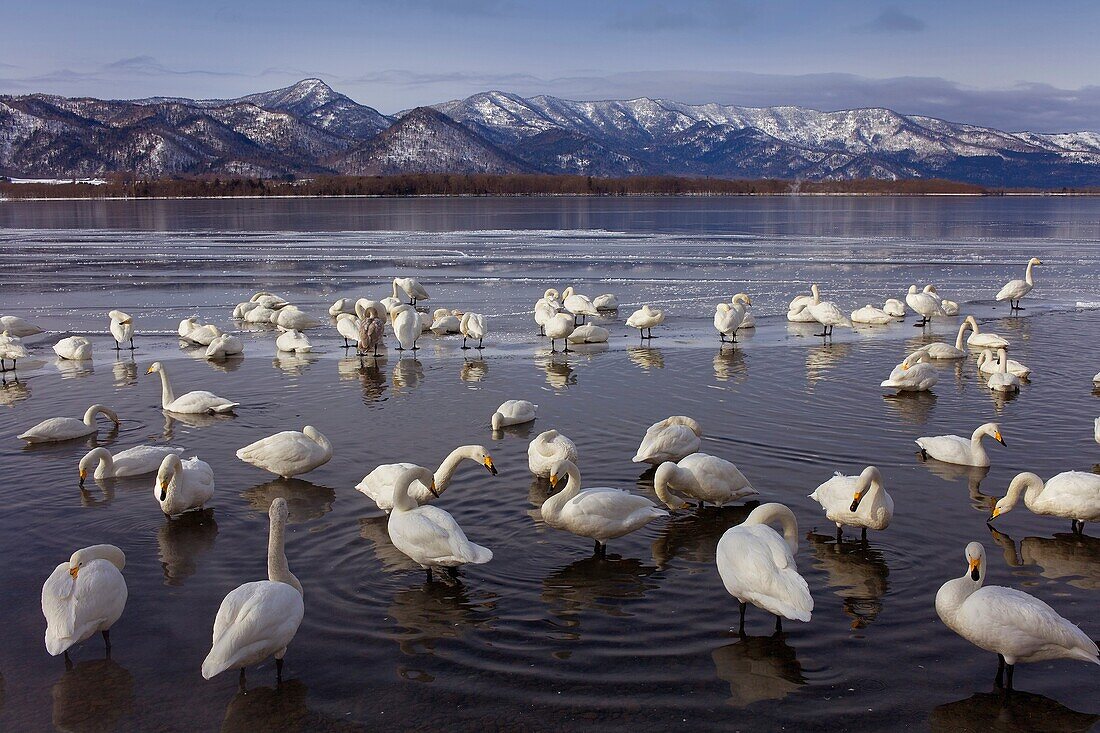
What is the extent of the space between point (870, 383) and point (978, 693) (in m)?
10.0

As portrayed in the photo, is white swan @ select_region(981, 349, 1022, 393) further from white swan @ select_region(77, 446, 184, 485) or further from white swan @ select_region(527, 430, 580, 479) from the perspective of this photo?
white swan @ select_region(77, 446, 184, 485)

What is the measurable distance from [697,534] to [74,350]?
14352 millimetres

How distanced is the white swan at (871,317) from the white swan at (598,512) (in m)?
16.0

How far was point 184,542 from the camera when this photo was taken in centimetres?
916

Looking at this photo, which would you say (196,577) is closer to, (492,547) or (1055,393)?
(492,547)

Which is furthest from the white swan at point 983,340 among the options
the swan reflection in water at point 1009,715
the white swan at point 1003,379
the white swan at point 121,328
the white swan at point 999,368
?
the white swan at point 121,328

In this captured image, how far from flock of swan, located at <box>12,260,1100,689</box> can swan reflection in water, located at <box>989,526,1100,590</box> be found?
0.85 ft

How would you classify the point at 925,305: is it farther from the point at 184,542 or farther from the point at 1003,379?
the point at 184,542

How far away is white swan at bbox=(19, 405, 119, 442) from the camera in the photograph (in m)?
12.4

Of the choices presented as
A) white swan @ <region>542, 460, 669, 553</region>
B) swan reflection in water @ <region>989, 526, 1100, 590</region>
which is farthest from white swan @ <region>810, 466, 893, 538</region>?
white swan @ <region>542, 460, 669, 553</region>

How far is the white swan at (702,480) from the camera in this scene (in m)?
9.55

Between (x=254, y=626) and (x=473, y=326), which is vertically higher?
(x=473, y=326)

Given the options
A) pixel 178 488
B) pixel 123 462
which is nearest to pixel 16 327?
pixel 123 462

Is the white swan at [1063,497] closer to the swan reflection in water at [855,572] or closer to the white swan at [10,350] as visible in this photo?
the swan reflection in water at [855,572]
